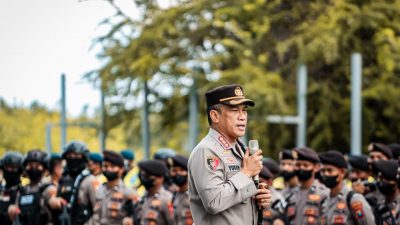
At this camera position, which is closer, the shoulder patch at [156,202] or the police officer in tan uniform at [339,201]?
the police officer in tan uniform at [339,201]

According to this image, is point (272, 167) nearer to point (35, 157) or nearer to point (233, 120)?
point (35, 157)

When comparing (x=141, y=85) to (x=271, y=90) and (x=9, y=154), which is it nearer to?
(x=271, y=90)

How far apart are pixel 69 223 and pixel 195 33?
1368cm

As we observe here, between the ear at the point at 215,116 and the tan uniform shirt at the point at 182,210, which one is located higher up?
the ear at the point at 215,116

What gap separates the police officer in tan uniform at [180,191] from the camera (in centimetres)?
1306

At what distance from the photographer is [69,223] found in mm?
13828

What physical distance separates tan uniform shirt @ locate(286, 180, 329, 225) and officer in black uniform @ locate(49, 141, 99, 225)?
8.52 ft

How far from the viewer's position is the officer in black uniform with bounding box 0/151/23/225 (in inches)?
581

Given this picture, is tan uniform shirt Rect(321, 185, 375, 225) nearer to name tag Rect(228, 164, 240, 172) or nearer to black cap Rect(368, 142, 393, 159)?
black cap Rect(368, 142, 393, 159)

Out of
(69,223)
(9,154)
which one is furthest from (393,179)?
(9,154)

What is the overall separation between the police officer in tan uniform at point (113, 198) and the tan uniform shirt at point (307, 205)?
1.94 metres

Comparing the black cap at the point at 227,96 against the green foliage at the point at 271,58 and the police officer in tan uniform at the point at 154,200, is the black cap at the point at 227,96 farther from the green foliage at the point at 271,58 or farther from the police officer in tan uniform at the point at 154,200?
the green foliage at the point at 271,58

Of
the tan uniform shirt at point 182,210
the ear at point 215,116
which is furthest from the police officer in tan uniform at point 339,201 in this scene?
the ear at point 215,116

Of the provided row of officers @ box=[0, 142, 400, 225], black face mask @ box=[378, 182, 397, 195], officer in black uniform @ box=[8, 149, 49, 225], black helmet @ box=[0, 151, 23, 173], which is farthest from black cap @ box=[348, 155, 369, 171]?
black helmet @ box=[0, 151, 23, 173]
